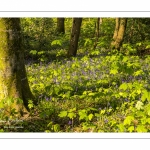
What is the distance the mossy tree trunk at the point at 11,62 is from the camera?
5414 millimetres

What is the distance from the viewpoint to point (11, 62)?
548cm

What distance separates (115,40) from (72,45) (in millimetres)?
2881

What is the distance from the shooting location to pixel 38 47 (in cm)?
1310

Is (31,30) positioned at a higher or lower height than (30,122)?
higher

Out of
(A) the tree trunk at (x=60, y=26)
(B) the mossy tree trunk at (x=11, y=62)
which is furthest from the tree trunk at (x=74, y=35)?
(A) the tree trunk at (x=60, y=26)

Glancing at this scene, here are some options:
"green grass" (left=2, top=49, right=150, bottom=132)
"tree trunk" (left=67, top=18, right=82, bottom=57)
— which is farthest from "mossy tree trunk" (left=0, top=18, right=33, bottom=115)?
"tree trunk" (left=67, top=18, right=82, bottom=57)

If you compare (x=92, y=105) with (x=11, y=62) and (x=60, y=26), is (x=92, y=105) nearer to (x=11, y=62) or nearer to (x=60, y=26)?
(x=11, y=62)

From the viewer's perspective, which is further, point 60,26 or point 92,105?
point 60,26

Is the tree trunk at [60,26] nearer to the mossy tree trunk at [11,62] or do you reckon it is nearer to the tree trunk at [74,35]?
the tree trunk at [74,35]

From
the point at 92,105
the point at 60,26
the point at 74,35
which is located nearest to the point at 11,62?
the point at 92,105

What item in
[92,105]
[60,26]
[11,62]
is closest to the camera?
[11,62]

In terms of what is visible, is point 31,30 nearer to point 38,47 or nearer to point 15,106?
point 38,47

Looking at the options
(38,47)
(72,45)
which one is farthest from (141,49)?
(38,47)
